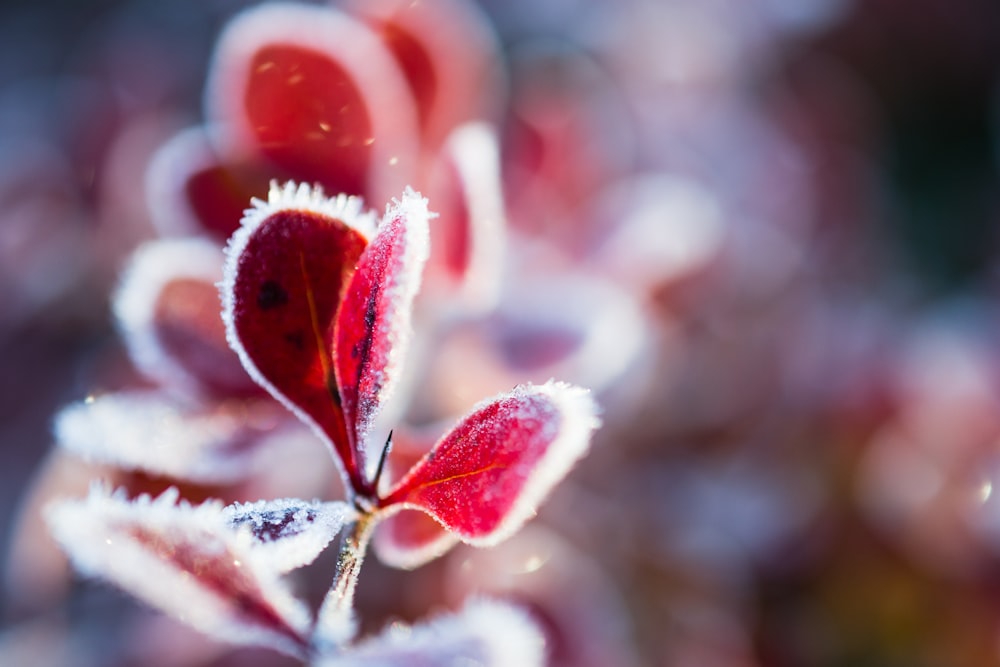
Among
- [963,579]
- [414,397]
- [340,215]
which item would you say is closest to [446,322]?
[414,397]

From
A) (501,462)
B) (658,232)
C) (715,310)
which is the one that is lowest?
(715,310)

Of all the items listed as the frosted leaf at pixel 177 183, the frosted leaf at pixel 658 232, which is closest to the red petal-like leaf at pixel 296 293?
the frosted leaf at pixel 177 183

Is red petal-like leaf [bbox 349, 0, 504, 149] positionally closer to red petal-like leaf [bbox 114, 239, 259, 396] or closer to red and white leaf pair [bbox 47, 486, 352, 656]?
red petal-like leaf [bbox 114, 239, 259, 396]

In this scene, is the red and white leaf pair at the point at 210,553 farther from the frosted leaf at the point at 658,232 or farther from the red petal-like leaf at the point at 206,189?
the frosted leaf at the point at 658,232

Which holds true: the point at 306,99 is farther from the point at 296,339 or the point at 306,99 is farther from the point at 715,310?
the point at 715,310

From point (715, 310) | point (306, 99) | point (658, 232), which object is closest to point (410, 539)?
point (306, 99)

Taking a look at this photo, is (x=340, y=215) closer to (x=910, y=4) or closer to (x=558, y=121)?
(x=558, y=121)

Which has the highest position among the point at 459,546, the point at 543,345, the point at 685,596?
the point at 543,345
